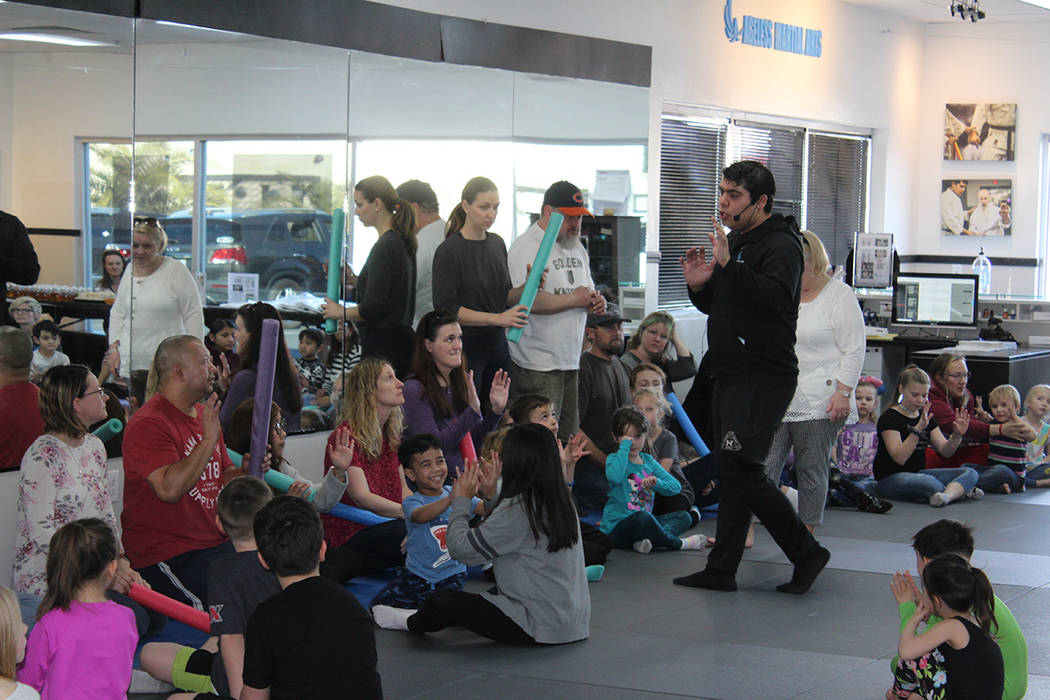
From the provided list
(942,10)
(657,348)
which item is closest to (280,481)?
(657,348)

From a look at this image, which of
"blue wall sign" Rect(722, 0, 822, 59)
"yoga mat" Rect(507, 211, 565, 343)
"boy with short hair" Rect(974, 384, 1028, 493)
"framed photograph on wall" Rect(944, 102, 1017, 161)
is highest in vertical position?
"blue wall sign" Rect(722, 0, 822, 59)

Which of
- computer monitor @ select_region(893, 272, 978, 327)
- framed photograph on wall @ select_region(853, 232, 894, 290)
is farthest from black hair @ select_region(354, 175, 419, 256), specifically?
computer monitor @ select_region(893, 272, 978, 327)

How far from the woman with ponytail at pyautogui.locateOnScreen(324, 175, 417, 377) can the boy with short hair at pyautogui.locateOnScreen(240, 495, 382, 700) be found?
329 centimetres

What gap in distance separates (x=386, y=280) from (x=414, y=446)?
4.91 feet

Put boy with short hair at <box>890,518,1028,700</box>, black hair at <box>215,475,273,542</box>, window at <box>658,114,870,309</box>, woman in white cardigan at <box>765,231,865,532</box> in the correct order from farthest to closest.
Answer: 1. window at <box>658,114,870,309</box>
2. woman in white cardigan at <box>765,231,865,532</box>
3. black hair at <box>215,475,273,542</box>
4. boy with short hair at <box>890,518,1028,700</box>

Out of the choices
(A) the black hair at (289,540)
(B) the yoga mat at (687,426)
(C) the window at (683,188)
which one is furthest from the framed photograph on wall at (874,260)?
(A) the black hair at (289,540)

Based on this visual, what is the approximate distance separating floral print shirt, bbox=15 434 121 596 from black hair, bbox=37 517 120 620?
1.04 meters

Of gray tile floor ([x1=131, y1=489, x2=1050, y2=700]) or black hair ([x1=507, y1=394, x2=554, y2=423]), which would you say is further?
black hair ([x1=507, y1=394, x2=554, y2=423])

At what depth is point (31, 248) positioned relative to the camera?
16.2 ft

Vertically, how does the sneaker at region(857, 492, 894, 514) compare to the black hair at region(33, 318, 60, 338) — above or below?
below

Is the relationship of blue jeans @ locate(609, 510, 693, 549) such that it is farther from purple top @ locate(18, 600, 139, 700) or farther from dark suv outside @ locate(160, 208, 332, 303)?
purple top @ locate(18, 600, 139, 700)

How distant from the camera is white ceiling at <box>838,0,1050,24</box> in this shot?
1256 cm

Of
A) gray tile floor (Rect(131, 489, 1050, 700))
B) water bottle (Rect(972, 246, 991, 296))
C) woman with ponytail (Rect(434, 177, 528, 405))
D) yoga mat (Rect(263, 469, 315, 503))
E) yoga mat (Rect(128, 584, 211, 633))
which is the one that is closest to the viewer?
gray tile floor (Rect(131, 489, 1050, 700))

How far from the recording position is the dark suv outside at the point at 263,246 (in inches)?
223
